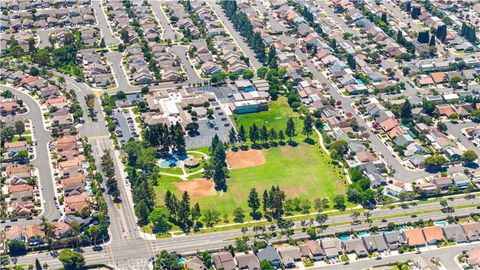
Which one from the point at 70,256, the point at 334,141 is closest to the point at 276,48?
the point at 334,141

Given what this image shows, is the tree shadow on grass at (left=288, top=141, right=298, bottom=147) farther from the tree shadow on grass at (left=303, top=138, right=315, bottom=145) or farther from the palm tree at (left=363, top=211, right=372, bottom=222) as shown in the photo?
the palm tree at (left=363, top=211, right=372, bottom=222)

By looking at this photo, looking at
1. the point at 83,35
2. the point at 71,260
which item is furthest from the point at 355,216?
the point at 83,35

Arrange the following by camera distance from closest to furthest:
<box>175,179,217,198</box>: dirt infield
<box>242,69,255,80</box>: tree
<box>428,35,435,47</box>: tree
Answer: <box>175,179,217,198</box>: dirt infield
<box>242,69,255,80</box>: tree
<box>428,35,435,47</box>: tree

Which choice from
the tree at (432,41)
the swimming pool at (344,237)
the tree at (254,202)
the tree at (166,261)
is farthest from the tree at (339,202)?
the tree at (432,41)

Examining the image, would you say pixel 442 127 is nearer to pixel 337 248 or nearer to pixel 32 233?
pixel 337 248

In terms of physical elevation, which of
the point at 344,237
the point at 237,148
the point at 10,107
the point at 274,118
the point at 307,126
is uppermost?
the point at 10,107

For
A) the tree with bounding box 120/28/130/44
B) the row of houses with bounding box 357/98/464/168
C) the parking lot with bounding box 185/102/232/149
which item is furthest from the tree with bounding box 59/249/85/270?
the tree with bounding box 120/28/130/44

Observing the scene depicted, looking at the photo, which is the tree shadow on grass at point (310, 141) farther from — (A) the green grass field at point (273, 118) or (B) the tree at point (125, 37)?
(B) the tree at point (125, 37)
